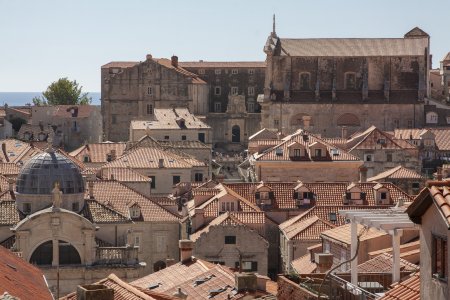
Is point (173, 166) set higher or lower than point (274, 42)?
lower

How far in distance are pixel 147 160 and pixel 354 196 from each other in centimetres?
2148

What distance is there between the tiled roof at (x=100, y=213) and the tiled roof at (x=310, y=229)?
7135 mm

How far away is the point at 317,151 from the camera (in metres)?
82.8

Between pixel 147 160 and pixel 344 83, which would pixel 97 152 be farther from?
pixel 344 83

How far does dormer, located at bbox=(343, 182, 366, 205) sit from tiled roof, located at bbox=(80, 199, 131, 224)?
13.8m

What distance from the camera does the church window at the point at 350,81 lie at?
126 m

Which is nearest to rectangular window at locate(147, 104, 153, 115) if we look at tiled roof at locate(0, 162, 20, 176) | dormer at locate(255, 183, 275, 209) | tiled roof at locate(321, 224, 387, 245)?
tiled roof at locate(0, 162, 20, 176)

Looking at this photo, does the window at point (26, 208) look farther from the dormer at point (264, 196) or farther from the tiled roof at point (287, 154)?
the tiled roof at point (287, 154)

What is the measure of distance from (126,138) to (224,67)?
20050 millimetres

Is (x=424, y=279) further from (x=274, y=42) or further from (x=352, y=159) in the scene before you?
(x=274, y=42)

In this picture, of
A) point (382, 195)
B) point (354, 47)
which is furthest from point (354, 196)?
point (354, 47)

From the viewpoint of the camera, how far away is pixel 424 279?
15430 millimetres

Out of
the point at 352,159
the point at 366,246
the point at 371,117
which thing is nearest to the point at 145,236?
the point at 366,246

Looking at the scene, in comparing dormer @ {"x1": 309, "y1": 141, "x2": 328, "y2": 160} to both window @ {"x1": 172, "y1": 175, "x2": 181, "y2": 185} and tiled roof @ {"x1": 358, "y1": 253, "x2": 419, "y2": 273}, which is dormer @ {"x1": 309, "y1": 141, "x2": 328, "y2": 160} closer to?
window @ {"x1": 172, "y1": 175, "x2": 181, "y2": 185}
